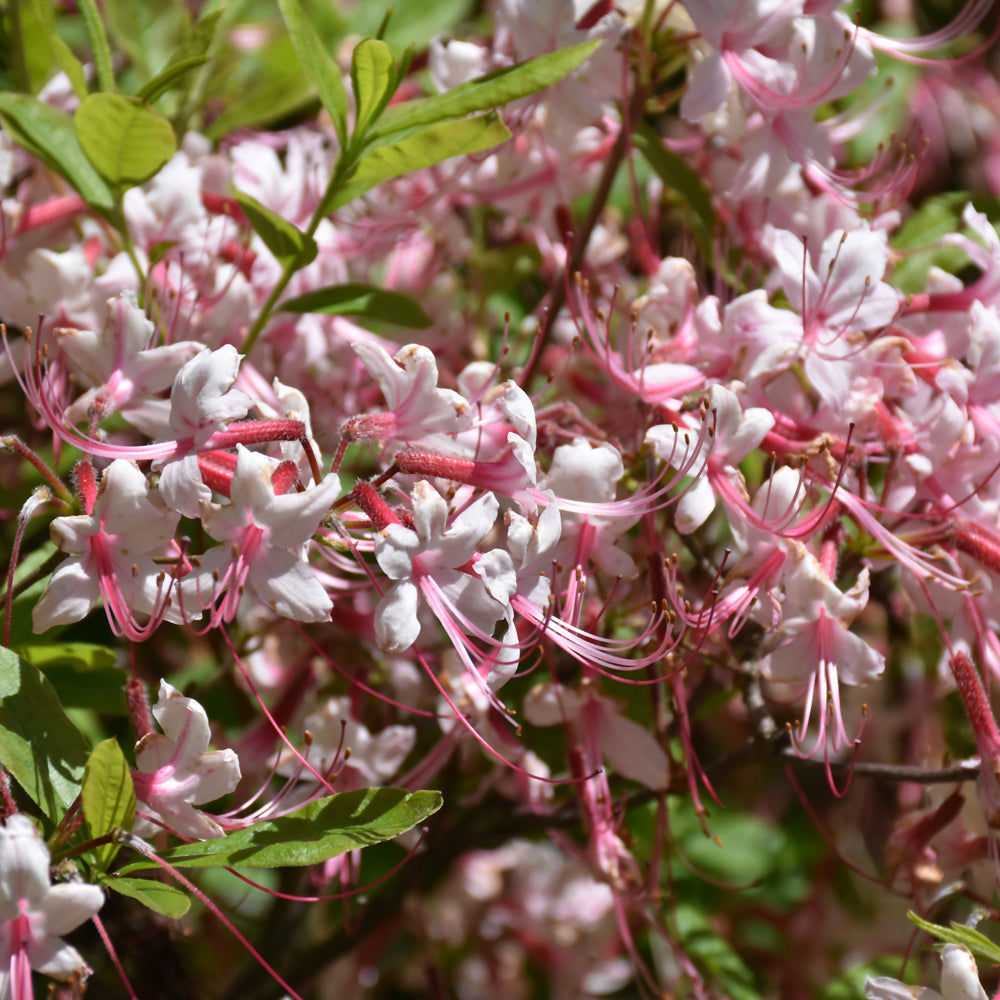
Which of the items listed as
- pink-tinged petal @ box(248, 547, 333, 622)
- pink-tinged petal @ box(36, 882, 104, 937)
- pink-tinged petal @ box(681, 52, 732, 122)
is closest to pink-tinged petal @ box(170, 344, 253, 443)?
pink-tinged petal @ box(248, 547, 333, 622)

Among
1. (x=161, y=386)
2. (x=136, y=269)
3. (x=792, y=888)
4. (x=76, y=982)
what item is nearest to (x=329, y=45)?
(x=136, y=269)

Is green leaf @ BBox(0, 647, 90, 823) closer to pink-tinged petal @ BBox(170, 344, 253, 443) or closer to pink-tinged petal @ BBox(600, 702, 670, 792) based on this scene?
pink-tinged petal @ BBox(170, 344, 253, 443)

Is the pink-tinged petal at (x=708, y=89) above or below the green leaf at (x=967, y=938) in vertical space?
above

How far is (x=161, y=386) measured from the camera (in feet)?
3.43

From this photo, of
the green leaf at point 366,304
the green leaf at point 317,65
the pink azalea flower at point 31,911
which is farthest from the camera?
the green leaf at point 366,304

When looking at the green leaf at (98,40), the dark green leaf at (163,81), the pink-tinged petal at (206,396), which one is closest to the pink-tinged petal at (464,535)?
the pink-tinged petal at (206,396)

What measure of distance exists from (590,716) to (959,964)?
413mm

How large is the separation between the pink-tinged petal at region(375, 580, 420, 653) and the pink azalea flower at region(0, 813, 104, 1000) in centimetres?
26

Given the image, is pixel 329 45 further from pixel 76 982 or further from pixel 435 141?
pixel 76 982

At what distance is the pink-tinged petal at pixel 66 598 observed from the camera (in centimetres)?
96

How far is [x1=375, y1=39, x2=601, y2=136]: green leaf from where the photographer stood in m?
1.10

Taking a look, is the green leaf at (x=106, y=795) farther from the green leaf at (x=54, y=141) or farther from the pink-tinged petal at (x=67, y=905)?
the green leaf at (x=54, y=141)

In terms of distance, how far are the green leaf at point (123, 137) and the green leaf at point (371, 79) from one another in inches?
7.0

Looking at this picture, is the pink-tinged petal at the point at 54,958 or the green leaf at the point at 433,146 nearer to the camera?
the pink-tinged petal at the point at 54,958
